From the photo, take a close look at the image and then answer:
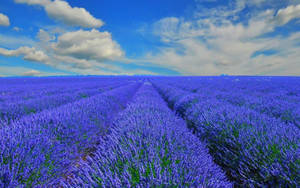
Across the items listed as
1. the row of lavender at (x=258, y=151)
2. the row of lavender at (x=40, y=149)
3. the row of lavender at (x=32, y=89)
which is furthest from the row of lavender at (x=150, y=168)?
the row of lavender at (x=32, y=89)

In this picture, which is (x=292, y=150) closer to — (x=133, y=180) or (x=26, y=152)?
(x=133, y=180)

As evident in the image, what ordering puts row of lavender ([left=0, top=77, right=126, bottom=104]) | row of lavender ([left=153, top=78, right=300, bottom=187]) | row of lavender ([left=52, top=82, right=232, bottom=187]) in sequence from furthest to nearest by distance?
row of lavender ([left=0, top=77, right=126, bottom=104]) < row of lavender ([left=153, top=78, right=300, bottom=187]) < row of lavender ([left=52, top=82, right=232, bottom=187])

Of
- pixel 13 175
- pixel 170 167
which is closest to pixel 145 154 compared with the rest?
pixel 170 167

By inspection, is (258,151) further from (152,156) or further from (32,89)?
(32,89)

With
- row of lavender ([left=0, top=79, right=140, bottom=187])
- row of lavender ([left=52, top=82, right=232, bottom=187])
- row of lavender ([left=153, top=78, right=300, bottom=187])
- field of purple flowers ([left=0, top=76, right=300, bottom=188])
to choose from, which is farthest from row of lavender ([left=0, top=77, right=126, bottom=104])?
row of lavender ([left=153, top=78, right=300, bottom=187])

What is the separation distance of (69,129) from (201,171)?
1997 millimetres

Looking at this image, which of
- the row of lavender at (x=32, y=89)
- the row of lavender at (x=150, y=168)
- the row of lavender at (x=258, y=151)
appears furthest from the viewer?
the row of lavender at (x=32, y=89)

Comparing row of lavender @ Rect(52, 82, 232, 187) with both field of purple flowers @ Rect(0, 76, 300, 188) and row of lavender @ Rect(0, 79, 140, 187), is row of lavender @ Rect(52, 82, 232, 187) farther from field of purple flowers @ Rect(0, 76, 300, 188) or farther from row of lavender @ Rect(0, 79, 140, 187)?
row of lavender @ Rect(0, 79, 140, 187)

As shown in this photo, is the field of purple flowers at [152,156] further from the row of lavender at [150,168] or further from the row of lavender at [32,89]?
the row of lavender at [32,89]

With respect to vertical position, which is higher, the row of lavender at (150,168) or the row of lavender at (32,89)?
the row of lavender at (150,168)

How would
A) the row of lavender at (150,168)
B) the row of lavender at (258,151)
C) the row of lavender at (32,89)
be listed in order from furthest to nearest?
the row of lavender at (32,89) < the row of lavender at (258,151) < the row of lavender at (150,168)

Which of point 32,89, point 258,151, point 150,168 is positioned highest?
point 150,168

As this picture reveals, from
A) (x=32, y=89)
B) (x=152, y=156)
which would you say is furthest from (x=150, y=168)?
(x=32, y=89)

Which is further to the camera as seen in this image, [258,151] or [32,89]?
[32,89]
